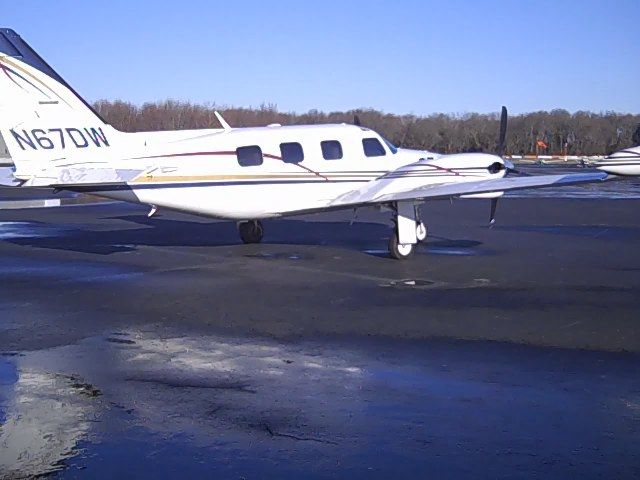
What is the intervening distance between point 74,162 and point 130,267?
2.59 metres

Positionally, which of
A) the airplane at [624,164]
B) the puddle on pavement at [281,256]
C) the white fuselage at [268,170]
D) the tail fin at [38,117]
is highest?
the tail fin at [38,117]


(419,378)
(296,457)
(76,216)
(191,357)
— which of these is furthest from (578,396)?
(76,216)

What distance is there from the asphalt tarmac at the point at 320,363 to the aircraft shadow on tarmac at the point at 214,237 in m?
1.17

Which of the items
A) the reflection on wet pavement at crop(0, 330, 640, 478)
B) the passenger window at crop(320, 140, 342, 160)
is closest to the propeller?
the passenger window at crop(320, 140, 342, 160)

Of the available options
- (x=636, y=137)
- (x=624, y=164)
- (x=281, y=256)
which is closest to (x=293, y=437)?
(x=281, y=256)

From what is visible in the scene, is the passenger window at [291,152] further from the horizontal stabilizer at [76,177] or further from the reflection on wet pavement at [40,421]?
the reflection on wet pavement at [40,421]

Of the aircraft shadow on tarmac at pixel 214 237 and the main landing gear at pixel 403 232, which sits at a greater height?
the main landing gear at pixel 403 232

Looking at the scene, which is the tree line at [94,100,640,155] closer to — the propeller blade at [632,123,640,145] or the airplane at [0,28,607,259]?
the propeller blade at [632,123,640,145]

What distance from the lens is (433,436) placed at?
6191 mm

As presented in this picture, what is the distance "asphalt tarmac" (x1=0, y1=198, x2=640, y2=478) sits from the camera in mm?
5805

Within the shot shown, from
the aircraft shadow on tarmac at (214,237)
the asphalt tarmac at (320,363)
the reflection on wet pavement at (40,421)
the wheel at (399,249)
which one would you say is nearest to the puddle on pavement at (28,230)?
the aircraft shadow on tarmac at (214,237)

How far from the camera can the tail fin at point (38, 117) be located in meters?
15.7

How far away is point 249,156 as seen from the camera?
17000 mm

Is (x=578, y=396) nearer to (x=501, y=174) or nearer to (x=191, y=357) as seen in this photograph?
(x=191, y=357)
